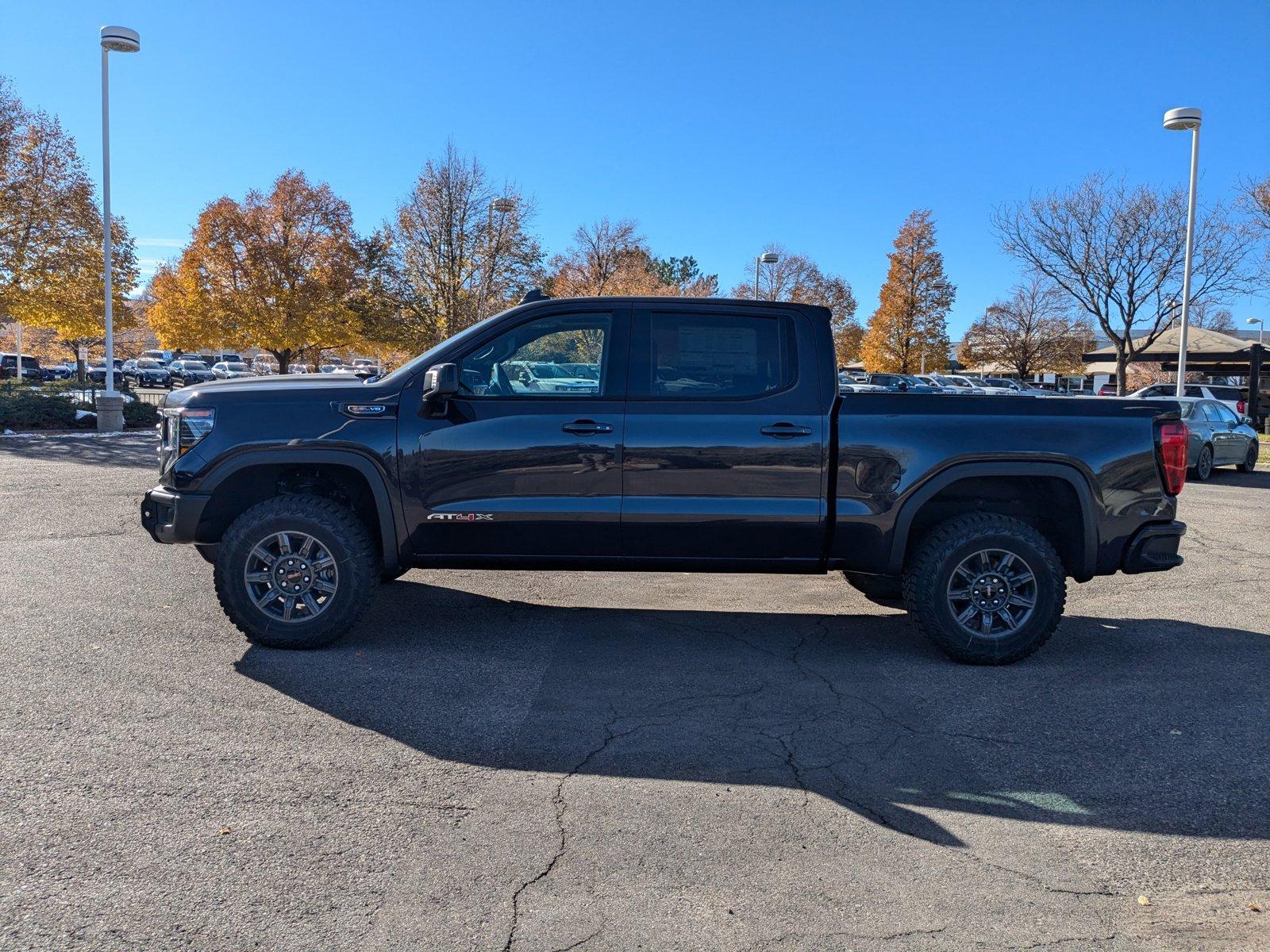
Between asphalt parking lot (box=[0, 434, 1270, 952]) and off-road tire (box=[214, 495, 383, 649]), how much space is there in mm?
180

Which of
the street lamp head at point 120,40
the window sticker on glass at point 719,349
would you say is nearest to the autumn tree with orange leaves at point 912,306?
the street lamp head at point 120,40

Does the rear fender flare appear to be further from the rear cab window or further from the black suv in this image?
the black suv

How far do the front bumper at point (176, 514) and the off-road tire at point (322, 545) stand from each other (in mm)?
193

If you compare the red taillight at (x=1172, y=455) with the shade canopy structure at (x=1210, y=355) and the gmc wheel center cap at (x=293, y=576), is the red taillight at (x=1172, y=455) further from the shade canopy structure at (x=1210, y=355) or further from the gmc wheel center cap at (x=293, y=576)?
the shade canopy structure at (x=1210, y=355)

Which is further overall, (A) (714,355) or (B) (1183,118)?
(B) (1183,118)

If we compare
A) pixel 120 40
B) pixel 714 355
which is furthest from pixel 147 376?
pixel 714 355

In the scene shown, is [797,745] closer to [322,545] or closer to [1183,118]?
[322,545]

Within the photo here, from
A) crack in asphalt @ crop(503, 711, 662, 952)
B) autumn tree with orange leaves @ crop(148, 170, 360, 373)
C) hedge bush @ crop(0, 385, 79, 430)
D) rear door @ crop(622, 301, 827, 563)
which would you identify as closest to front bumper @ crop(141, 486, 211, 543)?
rear door @ crop(622, 301, 827, 563)

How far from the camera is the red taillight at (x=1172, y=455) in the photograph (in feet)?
17.7

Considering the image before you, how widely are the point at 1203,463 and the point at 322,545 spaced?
53.6 ft

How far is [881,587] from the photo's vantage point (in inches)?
249

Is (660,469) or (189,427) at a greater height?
(189,427)

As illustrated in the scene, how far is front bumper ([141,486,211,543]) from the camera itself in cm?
539

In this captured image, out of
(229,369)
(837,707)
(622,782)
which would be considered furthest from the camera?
(229,369)
